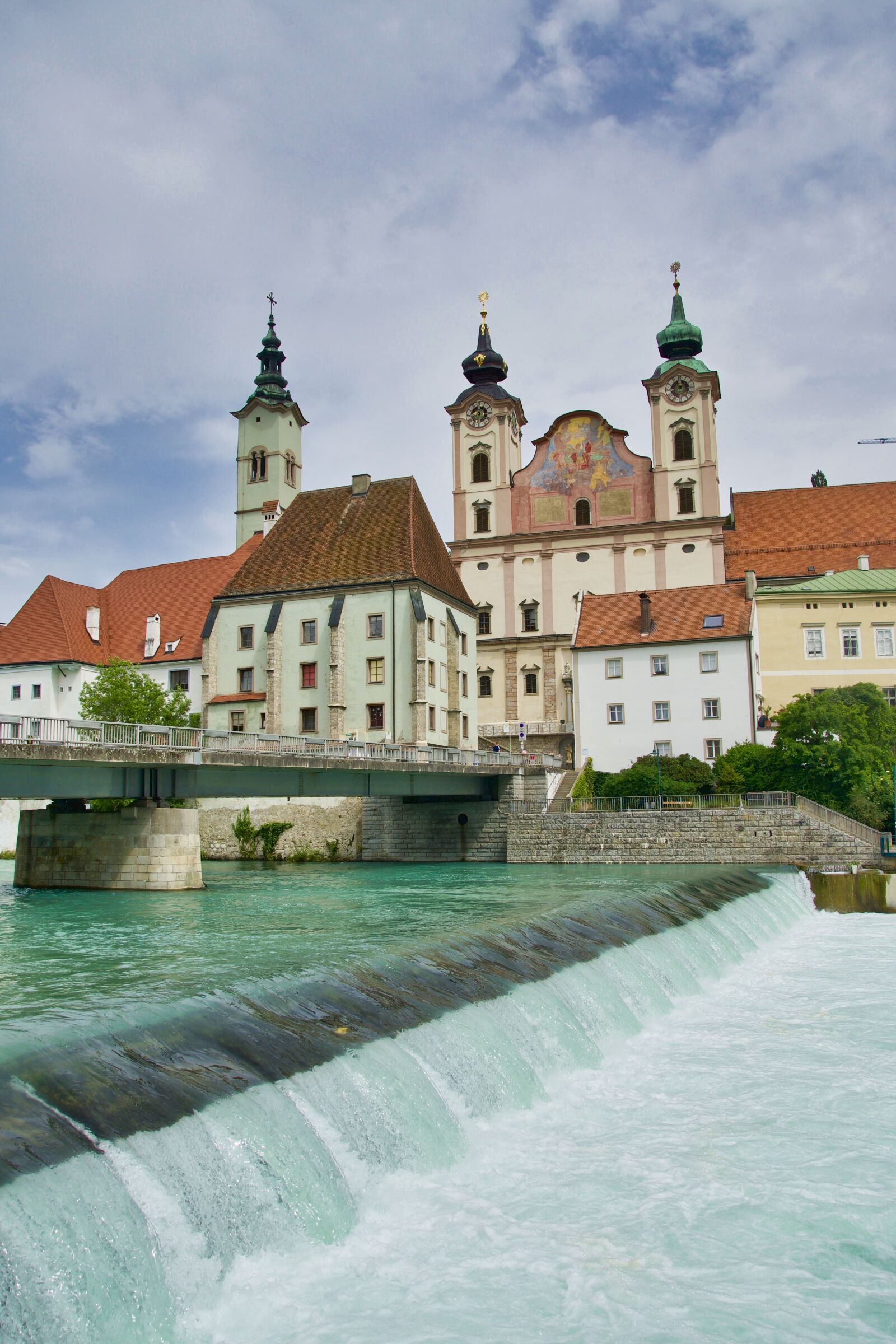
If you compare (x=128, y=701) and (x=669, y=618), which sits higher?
A: (x=669, y=618)

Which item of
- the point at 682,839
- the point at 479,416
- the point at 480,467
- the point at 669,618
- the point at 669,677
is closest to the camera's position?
the point at 682,839

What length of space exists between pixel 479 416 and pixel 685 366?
13.5 metres

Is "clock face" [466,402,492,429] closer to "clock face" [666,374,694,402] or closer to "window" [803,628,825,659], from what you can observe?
"clock face" [666,374,694,402]

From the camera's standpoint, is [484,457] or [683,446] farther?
[484,457]

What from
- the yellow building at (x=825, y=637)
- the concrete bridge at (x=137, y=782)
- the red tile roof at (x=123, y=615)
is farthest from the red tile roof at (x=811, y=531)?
the concrete bridge at (x=137, y=782)

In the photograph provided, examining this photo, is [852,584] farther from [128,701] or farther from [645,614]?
[128,701]

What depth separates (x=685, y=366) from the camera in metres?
68.6

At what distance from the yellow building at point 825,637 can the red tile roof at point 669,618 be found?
5.29 m

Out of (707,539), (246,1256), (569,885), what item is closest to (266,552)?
(707,539)

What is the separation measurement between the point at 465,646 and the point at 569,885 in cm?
2958

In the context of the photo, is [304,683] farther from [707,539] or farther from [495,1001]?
[495,1001]

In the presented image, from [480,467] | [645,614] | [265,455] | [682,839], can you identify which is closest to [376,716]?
[645,614]

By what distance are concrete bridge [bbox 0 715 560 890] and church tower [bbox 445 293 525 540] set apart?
35353 mm

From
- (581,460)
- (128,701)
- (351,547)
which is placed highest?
(581,460)
